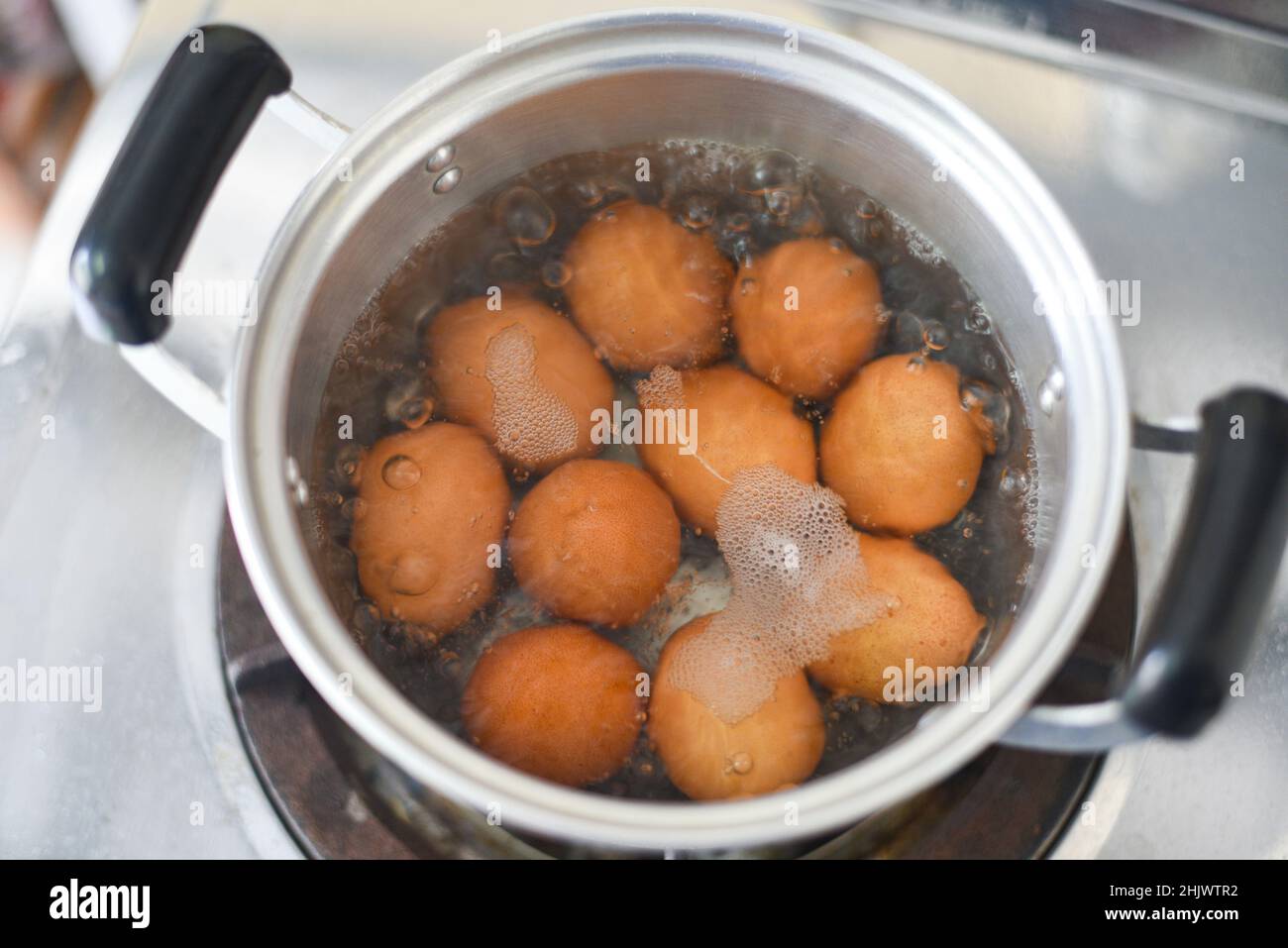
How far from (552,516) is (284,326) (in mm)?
218

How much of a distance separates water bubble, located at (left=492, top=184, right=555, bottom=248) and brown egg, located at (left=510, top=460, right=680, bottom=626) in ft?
0.62

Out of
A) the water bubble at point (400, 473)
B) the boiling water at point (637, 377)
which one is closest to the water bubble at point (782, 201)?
the boiling water at point (637, 377)

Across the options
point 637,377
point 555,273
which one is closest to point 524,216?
point 555,273

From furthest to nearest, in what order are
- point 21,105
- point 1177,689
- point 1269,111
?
point 21,105 → point 1269,111 → point 1177,689

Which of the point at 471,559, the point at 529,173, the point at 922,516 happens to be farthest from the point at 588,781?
the point at 529,173

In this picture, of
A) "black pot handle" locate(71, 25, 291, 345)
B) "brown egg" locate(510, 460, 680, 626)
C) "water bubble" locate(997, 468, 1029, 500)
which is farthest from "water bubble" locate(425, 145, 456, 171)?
"water bubble" locate(997, 468, 1029, 500)

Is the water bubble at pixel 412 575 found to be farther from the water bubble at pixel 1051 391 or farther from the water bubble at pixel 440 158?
the water bubble at pixel 1051 391

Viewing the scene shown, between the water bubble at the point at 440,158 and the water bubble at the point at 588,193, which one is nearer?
the water bubble at the point at 440,158

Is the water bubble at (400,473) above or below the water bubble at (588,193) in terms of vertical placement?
below

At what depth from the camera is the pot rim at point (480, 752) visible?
0.51m

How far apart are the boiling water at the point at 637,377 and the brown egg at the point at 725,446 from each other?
0.10 feet

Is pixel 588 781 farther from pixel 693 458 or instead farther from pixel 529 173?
pixel 529 173

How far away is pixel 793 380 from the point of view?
2.47 ft

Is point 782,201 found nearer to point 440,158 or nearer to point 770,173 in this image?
point 770,173
